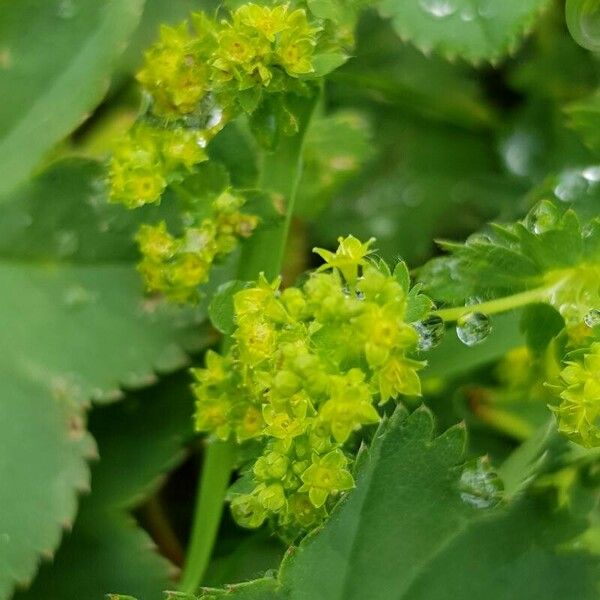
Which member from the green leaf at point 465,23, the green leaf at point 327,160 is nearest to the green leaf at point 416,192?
the green leaf at point 327,160

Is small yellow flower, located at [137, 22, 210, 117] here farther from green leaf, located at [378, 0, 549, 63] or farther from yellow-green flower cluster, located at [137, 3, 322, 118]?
green leaf, located at [378, 0, 549, 63]

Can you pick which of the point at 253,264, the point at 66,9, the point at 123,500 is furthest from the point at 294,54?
the point at 123,500

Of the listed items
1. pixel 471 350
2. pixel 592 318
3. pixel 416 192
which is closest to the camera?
pixel 592 318

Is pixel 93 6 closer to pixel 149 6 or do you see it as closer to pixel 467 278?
pixel 149 6

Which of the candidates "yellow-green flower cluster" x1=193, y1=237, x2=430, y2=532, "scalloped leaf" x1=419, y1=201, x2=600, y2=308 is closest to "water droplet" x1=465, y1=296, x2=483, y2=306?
"scalloped leaf" x1=419, y1=201, x2=600, y2=308

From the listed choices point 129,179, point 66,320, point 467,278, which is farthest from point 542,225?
point 66,320

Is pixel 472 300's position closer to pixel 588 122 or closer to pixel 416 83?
pixel 588 122
